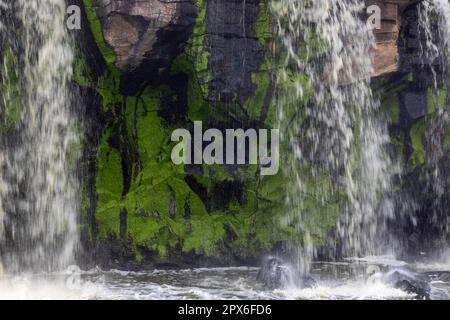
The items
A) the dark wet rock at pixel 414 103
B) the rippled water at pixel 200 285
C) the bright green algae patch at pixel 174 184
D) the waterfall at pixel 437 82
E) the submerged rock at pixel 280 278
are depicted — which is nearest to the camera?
the rippled water at pixel 200 285

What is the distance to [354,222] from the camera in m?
11.6

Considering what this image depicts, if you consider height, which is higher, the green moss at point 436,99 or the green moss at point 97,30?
the green moss at point 97,30

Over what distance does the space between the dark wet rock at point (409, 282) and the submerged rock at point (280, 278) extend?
1099 millimetres

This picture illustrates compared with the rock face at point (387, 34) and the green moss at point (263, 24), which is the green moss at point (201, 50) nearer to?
the green moss at point (263, 24)

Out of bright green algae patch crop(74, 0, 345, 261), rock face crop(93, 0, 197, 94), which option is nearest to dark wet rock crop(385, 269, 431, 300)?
bright green algae patch crop(74, 0, 345, 261)

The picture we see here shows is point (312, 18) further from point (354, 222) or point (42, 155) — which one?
point (42, 155)

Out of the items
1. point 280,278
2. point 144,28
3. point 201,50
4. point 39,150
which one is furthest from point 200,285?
point 144,28

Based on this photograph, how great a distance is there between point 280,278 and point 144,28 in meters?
4.31

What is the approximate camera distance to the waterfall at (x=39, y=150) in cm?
1024

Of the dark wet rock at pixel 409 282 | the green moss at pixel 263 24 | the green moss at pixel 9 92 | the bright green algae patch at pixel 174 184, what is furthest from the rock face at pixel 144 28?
the dark wet rock at pixel 409 282

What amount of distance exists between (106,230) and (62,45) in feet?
10.3

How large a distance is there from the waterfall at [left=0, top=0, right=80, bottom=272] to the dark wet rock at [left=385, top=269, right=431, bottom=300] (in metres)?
5.15

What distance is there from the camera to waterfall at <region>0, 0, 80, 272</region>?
10242 mm

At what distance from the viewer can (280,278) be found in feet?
29.1
